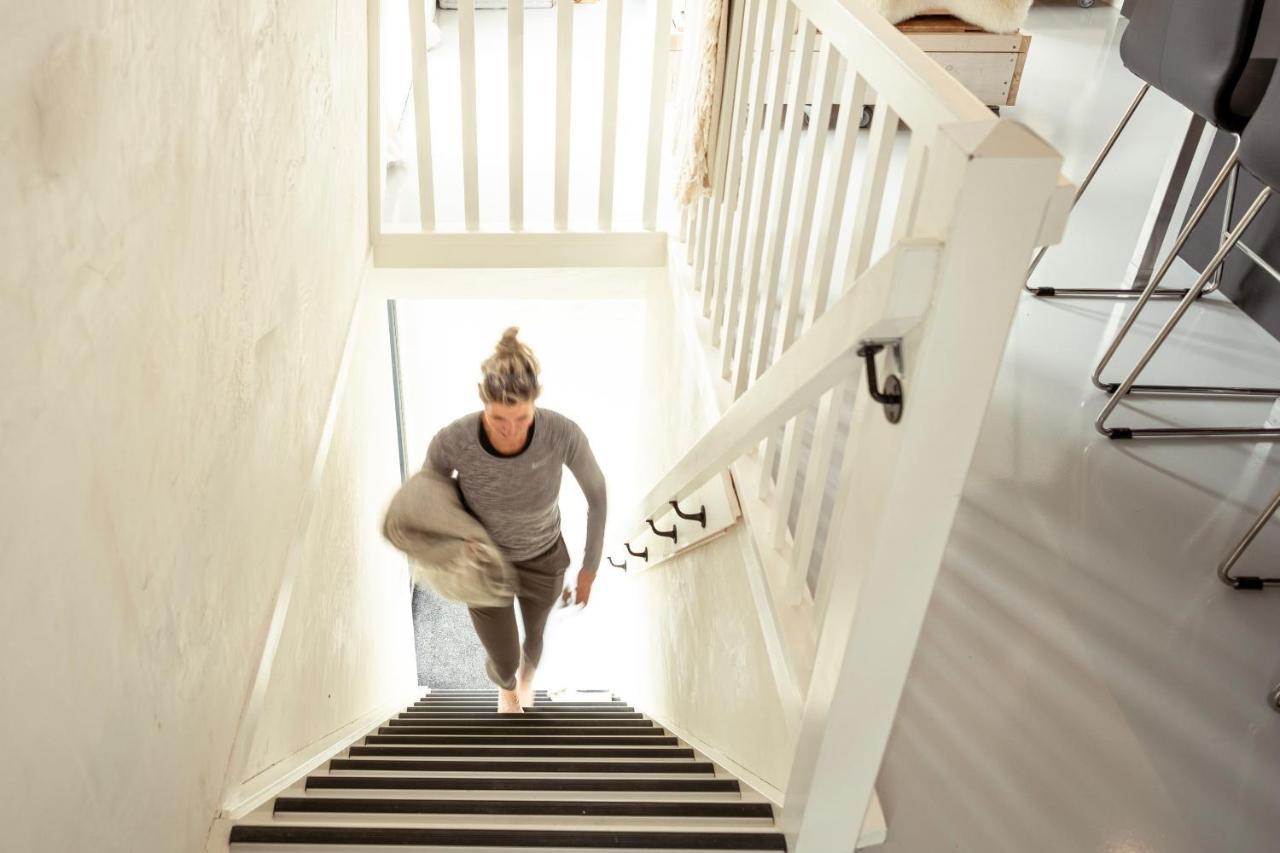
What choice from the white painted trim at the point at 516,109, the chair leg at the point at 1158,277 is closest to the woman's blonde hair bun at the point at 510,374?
the white painted trim at the point at 516,109

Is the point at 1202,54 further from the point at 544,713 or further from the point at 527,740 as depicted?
the point at 544,713

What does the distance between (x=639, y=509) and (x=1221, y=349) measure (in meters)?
2.07

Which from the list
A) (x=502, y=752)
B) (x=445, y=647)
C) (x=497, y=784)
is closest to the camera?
(x=497, y=784)

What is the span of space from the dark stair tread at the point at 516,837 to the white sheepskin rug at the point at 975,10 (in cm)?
429

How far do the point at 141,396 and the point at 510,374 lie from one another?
4.44ft

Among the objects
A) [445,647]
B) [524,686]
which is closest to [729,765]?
[524,686]

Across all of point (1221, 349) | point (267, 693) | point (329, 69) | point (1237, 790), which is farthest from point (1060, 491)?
point (329, 69)

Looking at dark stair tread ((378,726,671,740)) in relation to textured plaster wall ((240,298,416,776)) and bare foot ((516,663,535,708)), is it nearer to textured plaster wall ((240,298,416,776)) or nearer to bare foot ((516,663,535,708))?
textured plaster wall ((240,298,416,776))

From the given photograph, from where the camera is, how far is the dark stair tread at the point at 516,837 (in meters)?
1.69

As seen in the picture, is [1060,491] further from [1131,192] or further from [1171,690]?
[1131,192]

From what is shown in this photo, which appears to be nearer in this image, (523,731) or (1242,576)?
(1242,576)

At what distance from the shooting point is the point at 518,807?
73.6 inches

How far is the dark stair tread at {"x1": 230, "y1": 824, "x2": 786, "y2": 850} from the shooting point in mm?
1689

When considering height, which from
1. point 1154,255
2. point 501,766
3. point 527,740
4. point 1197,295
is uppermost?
point 1197,295
